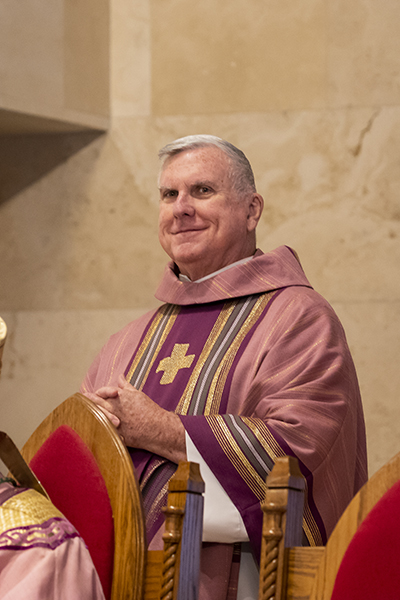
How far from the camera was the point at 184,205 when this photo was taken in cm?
280

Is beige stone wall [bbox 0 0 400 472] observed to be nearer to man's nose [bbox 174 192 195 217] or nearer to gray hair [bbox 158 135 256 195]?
gray hair [bbox 158 135 256 195]

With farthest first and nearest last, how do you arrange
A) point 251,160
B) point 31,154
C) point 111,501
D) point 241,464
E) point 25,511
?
1. point 31,154
2. point 251,160
3. point 241,464
4. point 111,501
5. point 25,511

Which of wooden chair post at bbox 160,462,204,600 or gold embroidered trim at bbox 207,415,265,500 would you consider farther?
gold embroidered trim at bbox 207,415,265,500

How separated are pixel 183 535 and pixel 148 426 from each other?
0.59 meters

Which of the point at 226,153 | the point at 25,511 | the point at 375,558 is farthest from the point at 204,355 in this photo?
the point at 375,558

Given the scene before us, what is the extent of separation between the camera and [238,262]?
2873mm

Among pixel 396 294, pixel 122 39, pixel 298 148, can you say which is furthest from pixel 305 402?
pixel 122 39

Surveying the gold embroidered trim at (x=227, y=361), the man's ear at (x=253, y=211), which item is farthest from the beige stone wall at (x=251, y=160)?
the gold embroidered trim at (x=227, y=361)

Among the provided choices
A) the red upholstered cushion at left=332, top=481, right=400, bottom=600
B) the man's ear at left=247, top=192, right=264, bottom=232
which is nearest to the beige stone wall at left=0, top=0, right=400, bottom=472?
the man's ear at left=247, top=192, right=264, bottom=232

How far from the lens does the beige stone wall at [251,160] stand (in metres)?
4.48

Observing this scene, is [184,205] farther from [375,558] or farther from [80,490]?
[375,558]

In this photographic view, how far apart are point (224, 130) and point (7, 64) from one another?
3.98 ft

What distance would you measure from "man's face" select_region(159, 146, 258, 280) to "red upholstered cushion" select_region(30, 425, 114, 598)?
1.04 metres

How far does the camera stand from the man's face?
2.82 m
